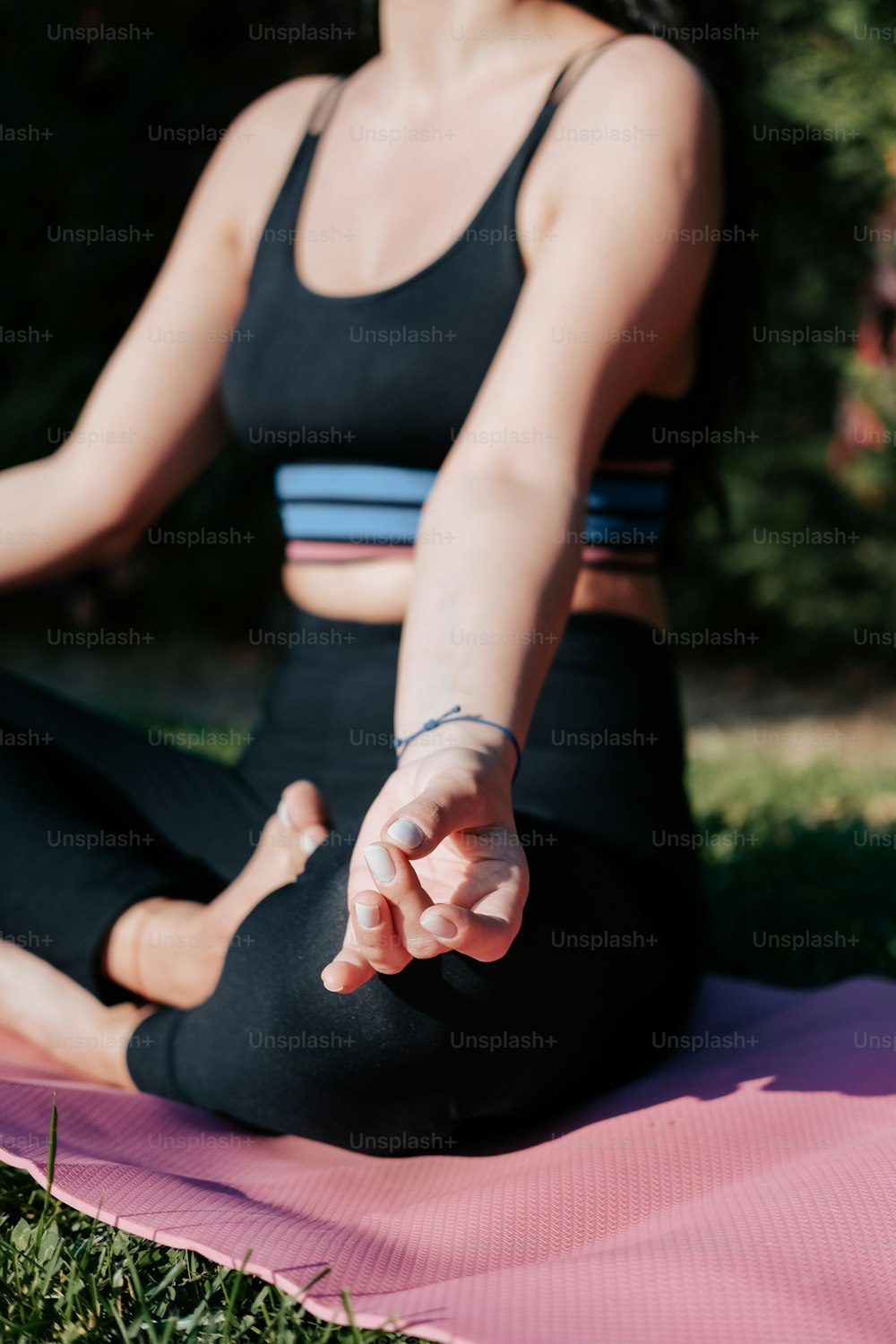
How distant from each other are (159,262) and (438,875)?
581 cm

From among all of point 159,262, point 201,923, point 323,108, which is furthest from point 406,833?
point 159,262

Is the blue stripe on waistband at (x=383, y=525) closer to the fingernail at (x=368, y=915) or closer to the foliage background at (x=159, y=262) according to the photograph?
the fingernail at (x=368, y=915)

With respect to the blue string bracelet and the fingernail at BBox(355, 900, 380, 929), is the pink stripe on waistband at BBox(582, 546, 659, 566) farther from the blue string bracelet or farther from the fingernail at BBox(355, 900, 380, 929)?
the fingernail at BBox(355, 900, 380, 929)

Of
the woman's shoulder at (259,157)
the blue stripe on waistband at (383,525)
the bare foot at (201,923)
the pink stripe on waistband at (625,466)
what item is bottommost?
the bare foot at (201,923)

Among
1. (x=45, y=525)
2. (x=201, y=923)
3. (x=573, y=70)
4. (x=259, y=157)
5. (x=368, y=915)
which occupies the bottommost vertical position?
(x=201, y=923)

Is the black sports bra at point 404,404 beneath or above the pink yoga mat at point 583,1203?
above

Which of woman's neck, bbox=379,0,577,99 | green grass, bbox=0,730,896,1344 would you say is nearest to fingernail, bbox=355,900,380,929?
green grass, bbox=0,730,896,1344

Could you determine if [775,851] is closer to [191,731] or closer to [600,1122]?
[600,1122]

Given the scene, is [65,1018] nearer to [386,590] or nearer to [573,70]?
[386,590]

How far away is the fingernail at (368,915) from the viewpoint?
3.22 feet

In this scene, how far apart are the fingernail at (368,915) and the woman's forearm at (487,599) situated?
211mm

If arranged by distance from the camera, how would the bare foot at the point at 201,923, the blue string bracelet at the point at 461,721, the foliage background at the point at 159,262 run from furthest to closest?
the foliage background at the point at 159,262 < the bare foot at the point at 201,923 < the blue string bracelet at the point at 461,721

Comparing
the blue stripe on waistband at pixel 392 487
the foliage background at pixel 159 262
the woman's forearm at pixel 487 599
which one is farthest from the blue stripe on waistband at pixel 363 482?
the foliage background at pixel 159 262

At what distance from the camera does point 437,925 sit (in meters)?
0.96
